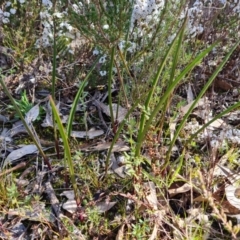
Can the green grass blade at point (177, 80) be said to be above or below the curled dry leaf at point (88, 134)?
above

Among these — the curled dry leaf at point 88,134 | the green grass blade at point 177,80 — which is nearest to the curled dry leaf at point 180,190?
the green grass blade at point 177,80

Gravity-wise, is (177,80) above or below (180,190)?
above

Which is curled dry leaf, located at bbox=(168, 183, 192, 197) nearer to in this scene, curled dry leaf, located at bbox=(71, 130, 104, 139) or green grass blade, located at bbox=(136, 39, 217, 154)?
green grass blade, located at bbox=(136, 39, 217, 154)

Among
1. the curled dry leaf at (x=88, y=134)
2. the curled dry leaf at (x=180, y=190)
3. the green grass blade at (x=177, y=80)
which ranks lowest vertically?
the curled dry leaf at (x=180, y=190)

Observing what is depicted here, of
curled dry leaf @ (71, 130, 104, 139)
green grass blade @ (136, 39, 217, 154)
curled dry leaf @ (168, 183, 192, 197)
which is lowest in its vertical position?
curled dry leaf @ (168, 183, 192, 197)

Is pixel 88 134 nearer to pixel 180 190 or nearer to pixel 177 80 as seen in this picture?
pixel 180 190

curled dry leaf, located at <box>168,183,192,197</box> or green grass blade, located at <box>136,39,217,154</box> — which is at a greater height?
green grass blade, located at <box>136,39,217,154</box>

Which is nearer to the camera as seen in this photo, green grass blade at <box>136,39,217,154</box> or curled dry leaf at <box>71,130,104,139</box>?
green grass blade at <box>136,39,217,154</box>

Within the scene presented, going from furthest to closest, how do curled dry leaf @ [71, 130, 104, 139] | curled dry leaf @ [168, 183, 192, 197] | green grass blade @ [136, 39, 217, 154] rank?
curled dry leaf @ [71, 130, 104, 139] < curled dry leaf @ [168, 183, 192, 197] < green grass blade @ [136, 39, 217, 154]

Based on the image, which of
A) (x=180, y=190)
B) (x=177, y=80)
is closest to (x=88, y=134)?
(x=180, y=190)

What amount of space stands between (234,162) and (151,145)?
14.2 inches

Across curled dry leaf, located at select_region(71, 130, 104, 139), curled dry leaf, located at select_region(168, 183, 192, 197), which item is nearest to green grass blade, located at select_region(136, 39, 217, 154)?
curled dry leaf, located at select_region(168, 183, 192, 197)

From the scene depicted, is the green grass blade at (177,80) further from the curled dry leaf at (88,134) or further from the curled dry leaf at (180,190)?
the curled dry leaf at (88,134)

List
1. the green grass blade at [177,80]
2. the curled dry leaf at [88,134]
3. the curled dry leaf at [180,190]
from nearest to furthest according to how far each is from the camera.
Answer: the green grass blade at [177,80], the curled dry leaf at [180,190], the curled dry leaf at [88,134]
